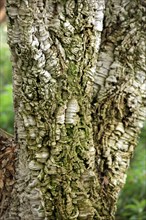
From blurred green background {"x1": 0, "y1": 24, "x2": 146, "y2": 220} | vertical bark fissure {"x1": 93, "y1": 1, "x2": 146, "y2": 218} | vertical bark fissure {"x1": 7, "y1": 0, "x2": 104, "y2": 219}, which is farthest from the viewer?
blurred green background {"x1": 0, "y1": 24, "x2": 146, "y2": 220}

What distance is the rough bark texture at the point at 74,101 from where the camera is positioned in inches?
88.4

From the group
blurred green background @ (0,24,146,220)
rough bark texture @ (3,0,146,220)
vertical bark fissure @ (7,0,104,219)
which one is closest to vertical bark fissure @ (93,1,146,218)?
rough bark texture @ (3,0,146,220)

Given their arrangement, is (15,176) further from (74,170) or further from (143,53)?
(143,53)

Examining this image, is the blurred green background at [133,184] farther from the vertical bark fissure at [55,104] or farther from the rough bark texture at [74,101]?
the vertical bark fissure at [55,104]

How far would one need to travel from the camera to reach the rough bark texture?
88.4 inches

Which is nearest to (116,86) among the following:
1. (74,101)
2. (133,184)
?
(74,101)

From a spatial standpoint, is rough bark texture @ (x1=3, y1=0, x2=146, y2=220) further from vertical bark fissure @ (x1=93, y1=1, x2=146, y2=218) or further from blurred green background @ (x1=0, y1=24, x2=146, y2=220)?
blurred green background @ (x1=0, y1=24, x2=146, y2=220)

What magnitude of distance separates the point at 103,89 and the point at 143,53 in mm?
244

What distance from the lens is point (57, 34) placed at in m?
2.27

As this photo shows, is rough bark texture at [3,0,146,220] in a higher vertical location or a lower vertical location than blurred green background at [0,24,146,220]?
higher

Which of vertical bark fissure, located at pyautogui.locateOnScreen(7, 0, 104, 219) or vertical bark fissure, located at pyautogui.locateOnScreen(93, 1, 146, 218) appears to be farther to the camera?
vertical bark fissure, located at pyautogui.locateOnScreen(93, 1, 146, 218)

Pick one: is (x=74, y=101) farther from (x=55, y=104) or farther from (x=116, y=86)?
(x=116, y=86)

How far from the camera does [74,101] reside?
2361mm

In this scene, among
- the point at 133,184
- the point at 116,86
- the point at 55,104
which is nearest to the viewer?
the point at 55,104
